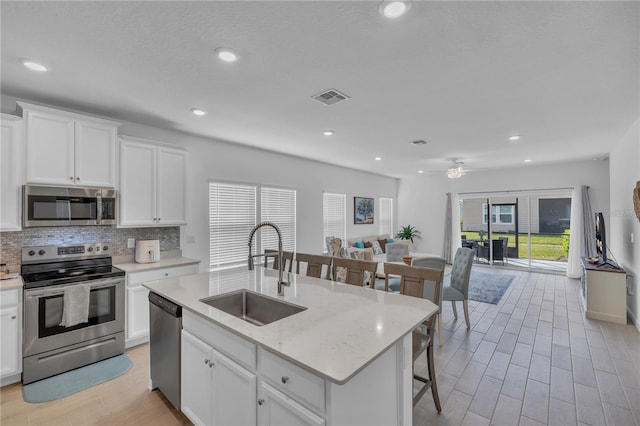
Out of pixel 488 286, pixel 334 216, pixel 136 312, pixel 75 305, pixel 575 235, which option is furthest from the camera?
pixel 334 216

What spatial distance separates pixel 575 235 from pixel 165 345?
814 centimetres

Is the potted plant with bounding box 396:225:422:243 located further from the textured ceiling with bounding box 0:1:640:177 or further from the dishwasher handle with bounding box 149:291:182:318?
the dishwasher handle with bounding box 149:291:182:318

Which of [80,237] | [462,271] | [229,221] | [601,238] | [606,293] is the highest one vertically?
[229,221]

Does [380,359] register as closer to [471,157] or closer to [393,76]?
[393,76]

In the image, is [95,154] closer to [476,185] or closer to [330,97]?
[330,97]

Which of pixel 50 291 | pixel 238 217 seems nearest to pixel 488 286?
pixel 238 217

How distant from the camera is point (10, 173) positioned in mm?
2633

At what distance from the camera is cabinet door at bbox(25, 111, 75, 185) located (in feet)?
8.87

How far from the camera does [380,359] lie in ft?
4.68

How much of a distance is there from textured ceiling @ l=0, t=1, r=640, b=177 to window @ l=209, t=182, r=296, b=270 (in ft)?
3.85

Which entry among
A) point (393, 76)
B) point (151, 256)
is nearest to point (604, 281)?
point (393, 76)

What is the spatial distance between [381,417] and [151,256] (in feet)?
10.6

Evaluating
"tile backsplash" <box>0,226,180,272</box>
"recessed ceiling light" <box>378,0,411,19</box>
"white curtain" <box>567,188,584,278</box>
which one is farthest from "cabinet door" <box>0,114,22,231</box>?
"white curtain" <box>567,188,584,278</box>

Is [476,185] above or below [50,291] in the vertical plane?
above
